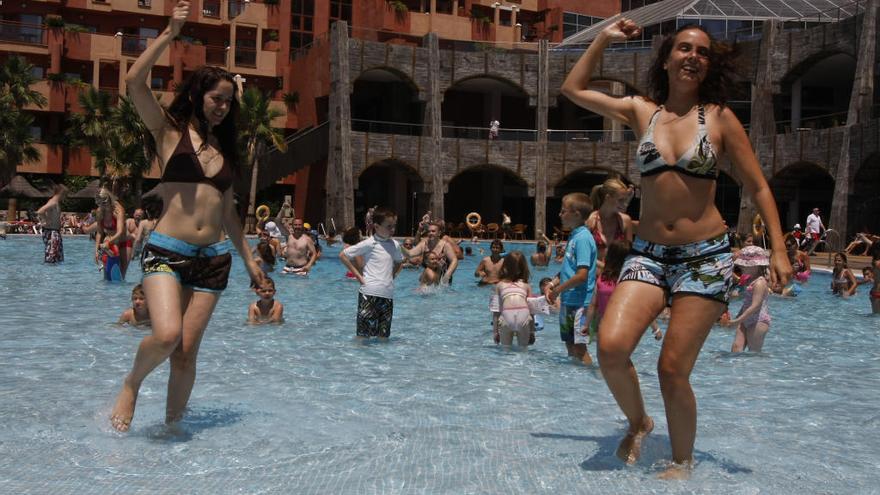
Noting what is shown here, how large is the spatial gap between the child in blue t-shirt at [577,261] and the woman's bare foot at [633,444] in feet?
9.37

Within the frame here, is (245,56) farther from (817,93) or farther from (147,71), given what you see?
(147,71)

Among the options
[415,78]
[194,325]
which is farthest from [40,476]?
[415,78]

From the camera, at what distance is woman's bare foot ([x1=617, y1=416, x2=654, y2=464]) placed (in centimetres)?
464

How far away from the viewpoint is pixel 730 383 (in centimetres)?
772

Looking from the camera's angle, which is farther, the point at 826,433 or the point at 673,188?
the point at 826,433

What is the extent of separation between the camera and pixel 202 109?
16.1 ft

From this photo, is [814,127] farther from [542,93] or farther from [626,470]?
[626,470]

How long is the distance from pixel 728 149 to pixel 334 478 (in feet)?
7.78

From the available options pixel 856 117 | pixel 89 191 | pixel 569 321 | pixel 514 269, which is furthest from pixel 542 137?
pixel 569 321

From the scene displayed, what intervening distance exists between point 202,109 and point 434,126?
35081 mm

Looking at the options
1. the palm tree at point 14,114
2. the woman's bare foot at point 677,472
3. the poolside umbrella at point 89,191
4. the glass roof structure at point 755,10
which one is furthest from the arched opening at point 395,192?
the woman's bare foot at point 677,472

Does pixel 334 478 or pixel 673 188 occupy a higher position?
pixel 673 188

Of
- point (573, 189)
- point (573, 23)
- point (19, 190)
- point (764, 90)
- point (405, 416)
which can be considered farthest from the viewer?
point (573, 23)

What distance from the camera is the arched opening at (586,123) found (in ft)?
133
